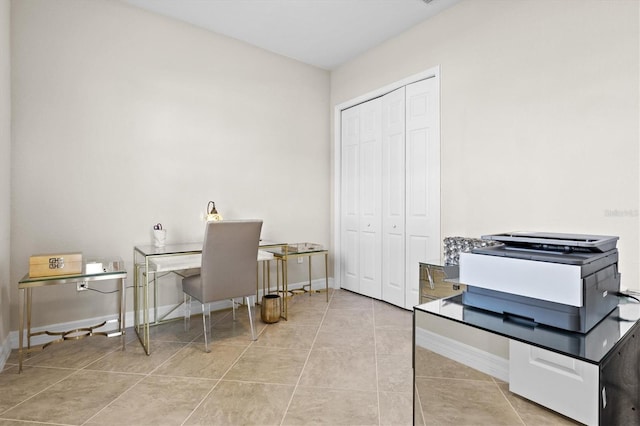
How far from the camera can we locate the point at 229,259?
2566 millimetres

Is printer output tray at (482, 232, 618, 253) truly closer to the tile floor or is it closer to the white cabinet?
the tile floor

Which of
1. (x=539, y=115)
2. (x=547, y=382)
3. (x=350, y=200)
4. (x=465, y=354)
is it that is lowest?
(x=547, y=382)

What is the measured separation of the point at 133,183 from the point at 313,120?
7.33ft

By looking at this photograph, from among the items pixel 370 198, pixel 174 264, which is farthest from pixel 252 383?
pixel 370 198

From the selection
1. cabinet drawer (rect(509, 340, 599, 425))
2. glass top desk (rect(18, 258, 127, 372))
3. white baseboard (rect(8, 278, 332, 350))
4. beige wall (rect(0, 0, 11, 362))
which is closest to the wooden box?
glass top desk (rect(18, 258, 127, 372))

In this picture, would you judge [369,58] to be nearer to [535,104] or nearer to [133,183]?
[535,104]

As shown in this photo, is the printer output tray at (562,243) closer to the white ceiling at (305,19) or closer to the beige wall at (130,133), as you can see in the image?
the white ceiling at (305,19)

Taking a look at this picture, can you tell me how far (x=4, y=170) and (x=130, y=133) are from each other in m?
0.91

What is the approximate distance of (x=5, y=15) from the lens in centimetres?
234

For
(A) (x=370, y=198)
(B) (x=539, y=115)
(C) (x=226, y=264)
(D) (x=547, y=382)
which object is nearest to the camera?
(D) (x=547, y=382)

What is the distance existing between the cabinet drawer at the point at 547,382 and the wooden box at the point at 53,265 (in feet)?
8.51

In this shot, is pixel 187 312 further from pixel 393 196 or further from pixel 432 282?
pixel 393 196

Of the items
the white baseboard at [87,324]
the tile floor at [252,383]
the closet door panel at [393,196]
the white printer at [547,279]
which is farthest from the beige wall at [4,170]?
the closet door panel at [393,196]

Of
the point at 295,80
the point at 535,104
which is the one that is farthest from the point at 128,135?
the point at 535,104
